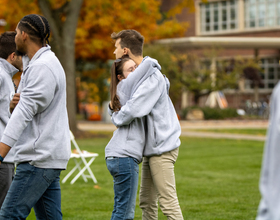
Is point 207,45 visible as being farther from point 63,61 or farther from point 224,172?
point 224,172

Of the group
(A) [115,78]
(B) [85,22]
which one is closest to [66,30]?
(B) [85,22]

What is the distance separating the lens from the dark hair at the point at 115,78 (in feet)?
12.1

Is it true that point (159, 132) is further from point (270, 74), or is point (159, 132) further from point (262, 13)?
point (262, 13)

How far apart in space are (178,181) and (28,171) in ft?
18.3

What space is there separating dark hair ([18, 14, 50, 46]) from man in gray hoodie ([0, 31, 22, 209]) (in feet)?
2.22

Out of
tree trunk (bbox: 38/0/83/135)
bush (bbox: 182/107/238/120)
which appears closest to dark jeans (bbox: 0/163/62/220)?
tree trunk (bbox: 38/0/83/135)

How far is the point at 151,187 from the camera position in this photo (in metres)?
4.05

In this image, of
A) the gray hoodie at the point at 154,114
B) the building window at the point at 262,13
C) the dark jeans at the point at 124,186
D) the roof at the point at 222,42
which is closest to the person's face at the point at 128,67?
the gray hoodie at the point at 154,114

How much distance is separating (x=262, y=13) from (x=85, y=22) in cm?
1826

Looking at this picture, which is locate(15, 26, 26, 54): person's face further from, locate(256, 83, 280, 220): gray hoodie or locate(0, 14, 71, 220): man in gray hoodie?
locate(256, 83, 280, 220): gray hoodie

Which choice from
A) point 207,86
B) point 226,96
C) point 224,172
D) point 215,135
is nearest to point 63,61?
point 215,135

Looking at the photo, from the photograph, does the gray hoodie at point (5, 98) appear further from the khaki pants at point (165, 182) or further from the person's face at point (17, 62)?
the khaki pants at point (165, 182)

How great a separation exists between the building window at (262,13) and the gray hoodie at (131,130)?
33551 millimetres

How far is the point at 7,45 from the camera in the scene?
390 centimetres
